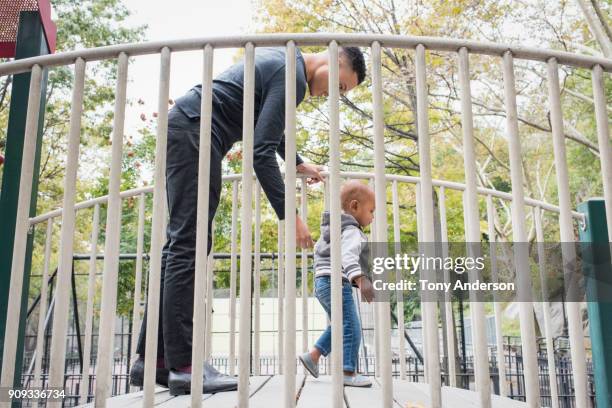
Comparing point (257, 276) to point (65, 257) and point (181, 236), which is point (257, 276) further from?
point (65, 257)

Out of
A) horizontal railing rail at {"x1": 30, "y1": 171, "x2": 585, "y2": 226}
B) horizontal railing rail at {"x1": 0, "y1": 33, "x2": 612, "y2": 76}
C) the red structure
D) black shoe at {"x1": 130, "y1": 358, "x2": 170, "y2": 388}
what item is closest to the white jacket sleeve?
horizontal railing rail at {"x1": 30, "y1": 171, "x2": 585, "y2": 226}

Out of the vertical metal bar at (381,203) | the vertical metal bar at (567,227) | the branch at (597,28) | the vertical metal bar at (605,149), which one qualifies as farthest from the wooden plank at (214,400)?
the branch at (597,28)

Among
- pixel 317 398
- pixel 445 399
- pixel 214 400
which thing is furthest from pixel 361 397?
pixel 214 400

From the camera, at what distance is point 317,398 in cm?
162

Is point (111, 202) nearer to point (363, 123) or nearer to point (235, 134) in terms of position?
point (235, 134)

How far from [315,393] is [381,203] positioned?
84 cm

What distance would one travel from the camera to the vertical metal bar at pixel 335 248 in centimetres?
118

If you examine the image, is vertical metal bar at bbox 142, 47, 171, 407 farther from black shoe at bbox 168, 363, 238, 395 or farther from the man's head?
the man's head

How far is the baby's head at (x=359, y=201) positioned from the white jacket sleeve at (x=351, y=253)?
0.50 feet

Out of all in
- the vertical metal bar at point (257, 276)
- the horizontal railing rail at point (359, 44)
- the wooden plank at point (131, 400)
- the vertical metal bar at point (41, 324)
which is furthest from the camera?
the vertical metal bar at point (257, 276)

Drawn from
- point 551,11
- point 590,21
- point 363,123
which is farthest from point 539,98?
point 363,123

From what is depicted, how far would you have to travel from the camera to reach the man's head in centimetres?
194

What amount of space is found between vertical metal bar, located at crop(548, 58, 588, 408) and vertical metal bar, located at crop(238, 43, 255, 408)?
768mm

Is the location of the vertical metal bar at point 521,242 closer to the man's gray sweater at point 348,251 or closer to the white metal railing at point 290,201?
the white metal railing at point 290,201
